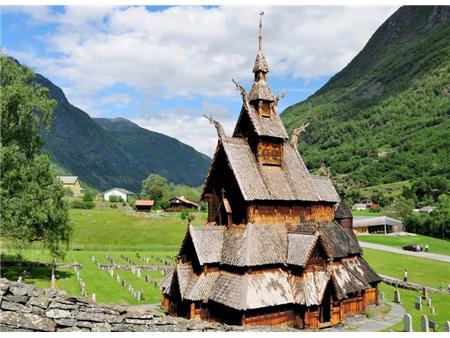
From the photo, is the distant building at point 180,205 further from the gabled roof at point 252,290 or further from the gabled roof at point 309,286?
the gabled roof at point 309,286

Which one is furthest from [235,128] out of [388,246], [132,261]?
[388,246]

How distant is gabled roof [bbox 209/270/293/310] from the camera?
23203mm

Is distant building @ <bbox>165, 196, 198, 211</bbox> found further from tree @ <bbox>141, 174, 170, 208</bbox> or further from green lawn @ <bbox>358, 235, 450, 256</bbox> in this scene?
green lawn @ <bbox>358, 235, 450, 256</bbox>

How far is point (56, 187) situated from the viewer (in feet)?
116

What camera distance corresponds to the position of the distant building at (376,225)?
100188 millimetres

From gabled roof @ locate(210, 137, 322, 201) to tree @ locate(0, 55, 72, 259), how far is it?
15.1 meters

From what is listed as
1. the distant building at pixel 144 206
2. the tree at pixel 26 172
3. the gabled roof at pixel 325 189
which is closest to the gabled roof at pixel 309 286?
the gabled roof at pixel 325 189

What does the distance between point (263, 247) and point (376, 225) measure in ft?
275

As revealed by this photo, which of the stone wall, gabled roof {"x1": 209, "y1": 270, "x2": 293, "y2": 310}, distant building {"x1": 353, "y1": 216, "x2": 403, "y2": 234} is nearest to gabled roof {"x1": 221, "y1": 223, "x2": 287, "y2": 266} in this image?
gabled roof {"x1": 209, "y1": 270, "x2": 293, "y2": 310}

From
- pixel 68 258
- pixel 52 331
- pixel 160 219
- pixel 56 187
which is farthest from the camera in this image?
Result: pixel 160 219

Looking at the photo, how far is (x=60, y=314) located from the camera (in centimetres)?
1040

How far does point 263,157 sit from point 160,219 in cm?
7060

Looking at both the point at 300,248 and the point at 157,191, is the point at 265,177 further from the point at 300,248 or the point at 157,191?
the point at 157,191
